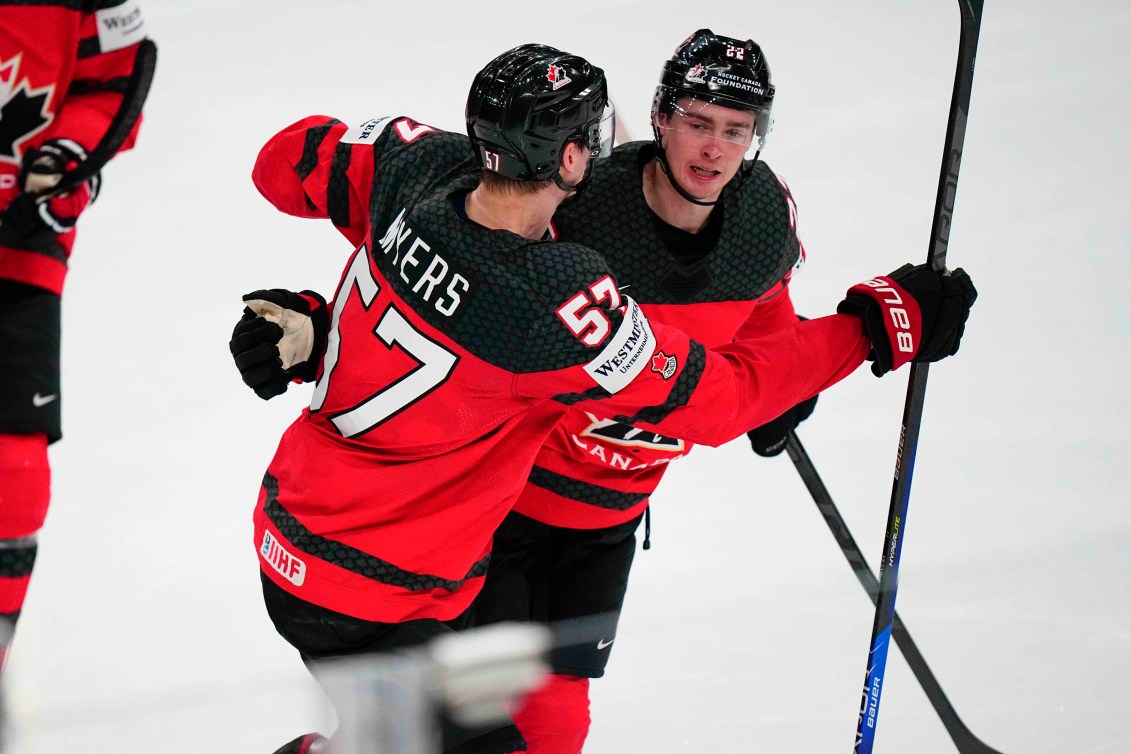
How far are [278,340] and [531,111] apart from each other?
57 centimetres

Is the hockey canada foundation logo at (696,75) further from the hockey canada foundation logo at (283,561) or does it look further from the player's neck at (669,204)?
the hockey canada foundation logo at (283,561)

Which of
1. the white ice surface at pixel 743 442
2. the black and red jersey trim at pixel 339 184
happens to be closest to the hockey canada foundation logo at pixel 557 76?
the black and red jersey trim at pixel 339 184

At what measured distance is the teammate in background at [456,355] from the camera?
1957 mm

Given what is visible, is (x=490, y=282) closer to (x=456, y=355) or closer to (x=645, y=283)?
(x=456, y=355)

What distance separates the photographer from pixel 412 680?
6.82 ft

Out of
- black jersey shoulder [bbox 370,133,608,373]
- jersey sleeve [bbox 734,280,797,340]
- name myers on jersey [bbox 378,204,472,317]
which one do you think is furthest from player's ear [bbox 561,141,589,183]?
jersey sleeve [bbox 734,280,797,340]

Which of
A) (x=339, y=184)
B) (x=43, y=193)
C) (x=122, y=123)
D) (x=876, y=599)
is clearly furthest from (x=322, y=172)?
(x=876, y=599)

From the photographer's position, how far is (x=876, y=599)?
2922 mm

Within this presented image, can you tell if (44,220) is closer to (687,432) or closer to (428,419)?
(428,419)

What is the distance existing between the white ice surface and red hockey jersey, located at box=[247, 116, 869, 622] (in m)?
0.32

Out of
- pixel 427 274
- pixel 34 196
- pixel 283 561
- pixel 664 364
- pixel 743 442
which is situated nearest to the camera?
pixel 34 196

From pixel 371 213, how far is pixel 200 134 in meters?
2.19

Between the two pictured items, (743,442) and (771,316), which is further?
(743,442)

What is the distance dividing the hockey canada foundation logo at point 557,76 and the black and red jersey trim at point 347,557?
0.82 metres
